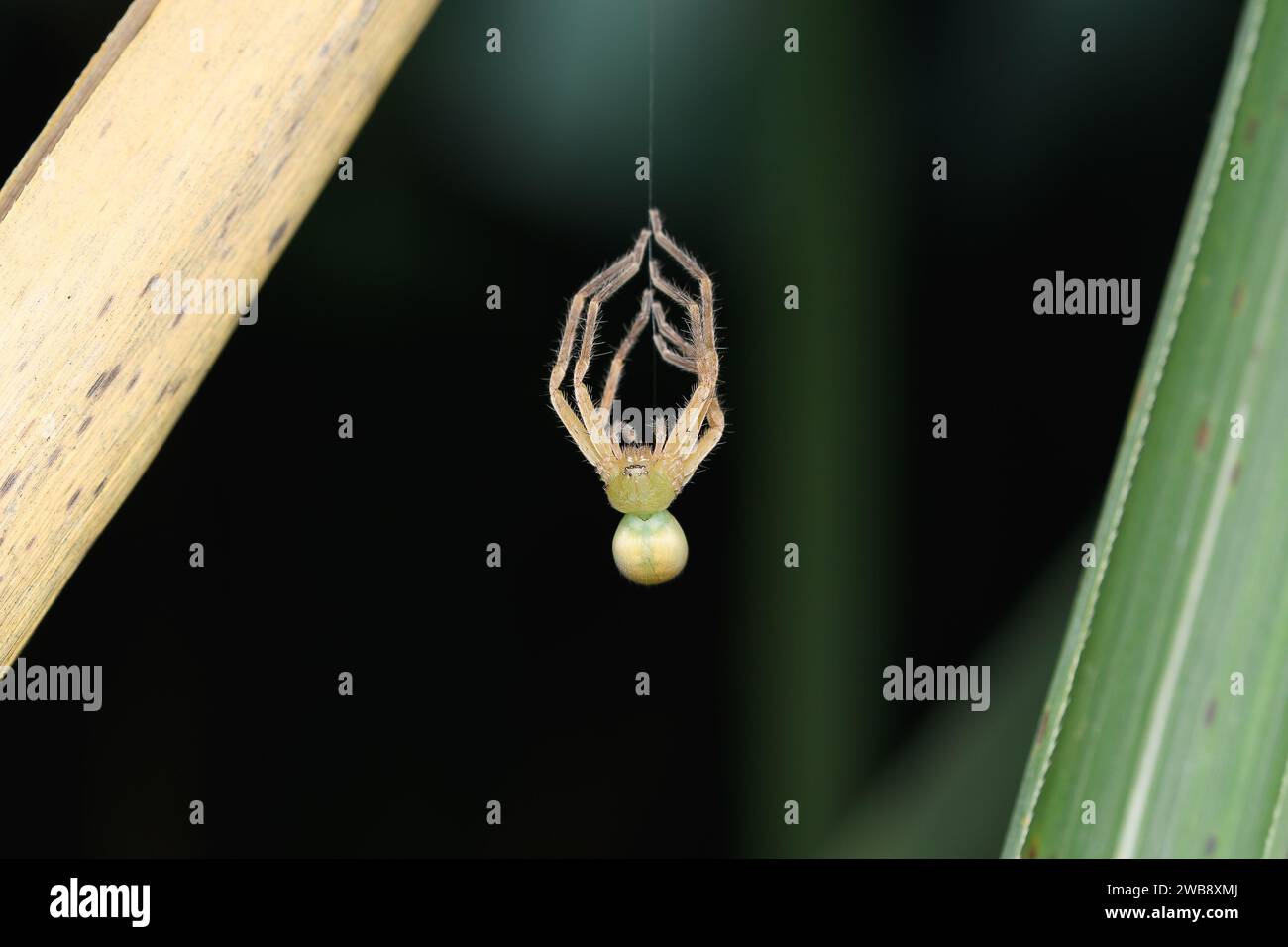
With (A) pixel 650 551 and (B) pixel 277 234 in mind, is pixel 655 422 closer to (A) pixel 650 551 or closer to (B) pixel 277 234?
(A) pixel 650 551

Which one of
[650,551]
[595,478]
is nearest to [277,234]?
[650,551]

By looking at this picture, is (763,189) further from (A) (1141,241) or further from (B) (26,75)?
(B) (26,75)

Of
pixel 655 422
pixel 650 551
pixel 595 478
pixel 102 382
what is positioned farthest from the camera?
pixel 595 478

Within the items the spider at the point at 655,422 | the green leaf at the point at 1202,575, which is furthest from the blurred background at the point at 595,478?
the green leaf at the point at 1202,575

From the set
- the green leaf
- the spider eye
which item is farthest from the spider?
the green leaf

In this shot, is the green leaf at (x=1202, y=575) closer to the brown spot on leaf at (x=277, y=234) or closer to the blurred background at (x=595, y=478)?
the brown spot on leaf at (x=277, y=234)

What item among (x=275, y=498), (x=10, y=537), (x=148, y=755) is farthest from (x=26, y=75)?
(x=10, y=537)
